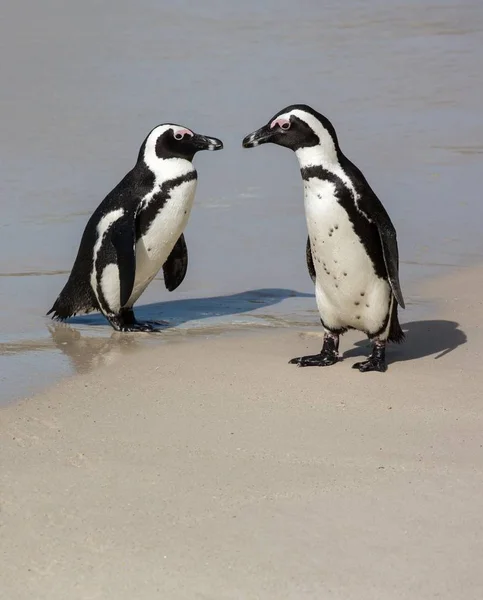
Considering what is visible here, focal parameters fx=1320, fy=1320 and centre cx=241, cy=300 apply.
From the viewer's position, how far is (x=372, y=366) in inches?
203

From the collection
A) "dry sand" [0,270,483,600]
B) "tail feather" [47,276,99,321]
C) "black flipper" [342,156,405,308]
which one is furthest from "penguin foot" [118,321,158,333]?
"black flipper" [342,156,405,308]

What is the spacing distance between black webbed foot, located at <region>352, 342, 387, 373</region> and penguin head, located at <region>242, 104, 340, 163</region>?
775 millimetres

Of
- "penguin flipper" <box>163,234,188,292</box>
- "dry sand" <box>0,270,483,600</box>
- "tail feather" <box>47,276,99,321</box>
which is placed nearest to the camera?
"dry sand" <box>0,270,483,600</box>

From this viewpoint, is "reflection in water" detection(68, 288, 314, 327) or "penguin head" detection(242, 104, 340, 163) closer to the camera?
"penguin head" detection(242, 104, 340, 163)

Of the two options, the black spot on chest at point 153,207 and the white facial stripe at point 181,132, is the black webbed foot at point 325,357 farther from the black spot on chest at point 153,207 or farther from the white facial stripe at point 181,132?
the white facial stripe at point 181,132

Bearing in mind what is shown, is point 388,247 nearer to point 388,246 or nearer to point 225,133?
point 388,246

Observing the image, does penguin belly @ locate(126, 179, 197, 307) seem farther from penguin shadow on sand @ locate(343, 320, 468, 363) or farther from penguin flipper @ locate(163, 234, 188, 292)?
penguin shadow on sand @ locate(343, 320, 468, 363)

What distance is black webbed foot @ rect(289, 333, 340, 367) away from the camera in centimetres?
520

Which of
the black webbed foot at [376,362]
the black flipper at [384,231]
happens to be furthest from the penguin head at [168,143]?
the black webbed foot at [376,362]

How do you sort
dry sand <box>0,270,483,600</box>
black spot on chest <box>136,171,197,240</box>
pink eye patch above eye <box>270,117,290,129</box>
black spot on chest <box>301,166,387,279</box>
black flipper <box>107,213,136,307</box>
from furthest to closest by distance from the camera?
black spot on chest <box>136,171,197,240</box>
black flipper <box>107,213,136,307</box>
pink eye patch above eye <box>270,117,290,129</box>
black spot on chest <box>301,166,387,279</box>
dry sand <box>0,270,483,600</box>

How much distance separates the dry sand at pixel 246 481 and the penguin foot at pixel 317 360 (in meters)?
0.05

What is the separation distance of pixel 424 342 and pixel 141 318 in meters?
1.45

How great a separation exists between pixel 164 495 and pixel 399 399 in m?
1.32

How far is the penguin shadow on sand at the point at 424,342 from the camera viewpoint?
544cm
